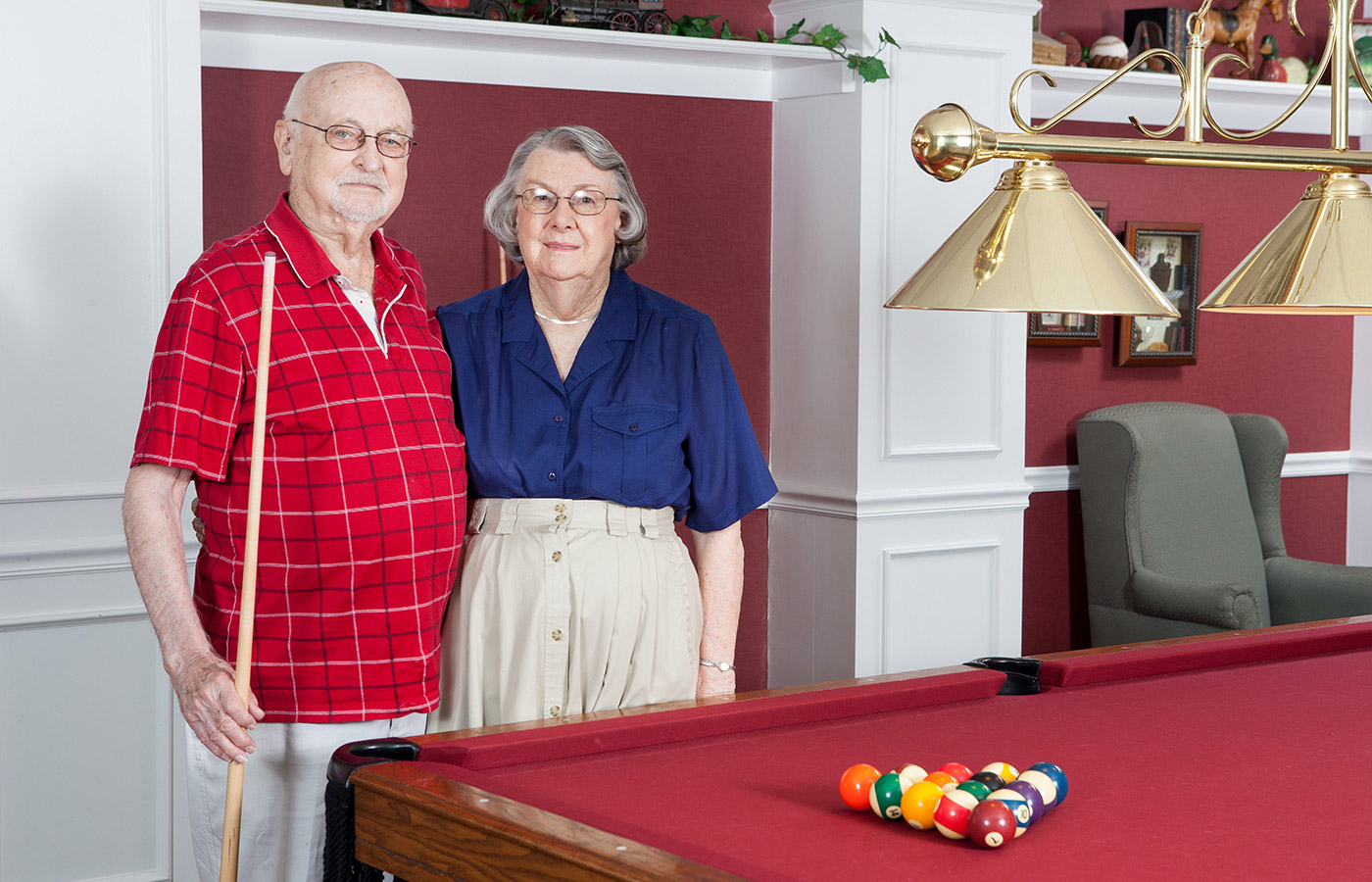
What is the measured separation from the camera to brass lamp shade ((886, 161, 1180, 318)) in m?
1.79

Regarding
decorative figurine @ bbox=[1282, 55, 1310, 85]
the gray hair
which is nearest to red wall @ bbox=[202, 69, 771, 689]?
the gray hair

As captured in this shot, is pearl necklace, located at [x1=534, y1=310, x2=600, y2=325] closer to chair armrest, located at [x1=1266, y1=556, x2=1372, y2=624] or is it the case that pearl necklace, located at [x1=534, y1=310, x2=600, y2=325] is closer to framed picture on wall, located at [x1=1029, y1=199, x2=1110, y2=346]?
framed picture on wall, located at [x1=1029, y1=199, x2=1110, y2=346]

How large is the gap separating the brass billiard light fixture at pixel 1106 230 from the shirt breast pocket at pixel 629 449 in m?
0.56

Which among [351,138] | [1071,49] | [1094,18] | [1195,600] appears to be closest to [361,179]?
[351,138]

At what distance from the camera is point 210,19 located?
10.6 ft

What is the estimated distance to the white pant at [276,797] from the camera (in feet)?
6.63

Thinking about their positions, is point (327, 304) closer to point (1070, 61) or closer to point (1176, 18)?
point (1070, 61)

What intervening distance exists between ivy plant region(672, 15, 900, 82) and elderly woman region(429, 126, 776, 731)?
1.38m

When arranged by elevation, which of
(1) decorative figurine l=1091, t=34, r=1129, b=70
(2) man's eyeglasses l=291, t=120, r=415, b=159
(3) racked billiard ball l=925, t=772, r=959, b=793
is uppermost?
(1) decorative figurine l=1091, t=34, r=1129, b=70

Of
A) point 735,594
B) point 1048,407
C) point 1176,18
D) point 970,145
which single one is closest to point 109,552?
point 735,594

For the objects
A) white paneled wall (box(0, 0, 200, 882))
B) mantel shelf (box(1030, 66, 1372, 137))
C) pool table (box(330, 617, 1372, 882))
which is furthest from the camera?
mantel shelf (box(1030, 66, 1372, 137))

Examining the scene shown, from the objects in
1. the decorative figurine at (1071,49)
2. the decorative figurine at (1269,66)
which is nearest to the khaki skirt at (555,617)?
the decorative figurine at (1071,49)

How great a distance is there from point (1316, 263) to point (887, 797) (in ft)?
3.20

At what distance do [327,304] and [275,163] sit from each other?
1.51 metres
